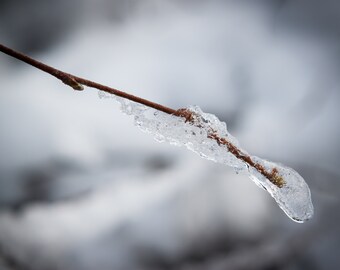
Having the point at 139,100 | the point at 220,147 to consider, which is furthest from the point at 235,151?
the point at 139,100

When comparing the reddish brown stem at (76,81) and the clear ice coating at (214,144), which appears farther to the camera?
the clear ice coating at (214,144)

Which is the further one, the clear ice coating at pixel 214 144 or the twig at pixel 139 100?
the clear ice coating at pixel 214 144

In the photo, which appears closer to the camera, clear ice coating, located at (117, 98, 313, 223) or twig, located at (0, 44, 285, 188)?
twig, located at (0, 44, 285, 188)

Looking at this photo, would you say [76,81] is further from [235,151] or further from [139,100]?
[235,151]

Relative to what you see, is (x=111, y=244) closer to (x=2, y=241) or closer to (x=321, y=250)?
(x=2, y=241)

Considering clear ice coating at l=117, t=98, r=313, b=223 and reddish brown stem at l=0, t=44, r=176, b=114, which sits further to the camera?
clear ice coating at l=117, t=98, r=313, b=223

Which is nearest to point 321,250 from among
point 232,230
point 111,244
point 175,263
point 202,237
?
point 232,230
